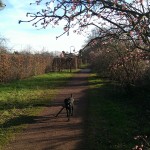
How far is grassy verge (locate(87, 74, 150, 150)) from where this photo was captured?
11008 mm

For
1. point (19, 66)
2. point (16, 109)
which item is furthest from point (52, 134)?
point (19, 66)

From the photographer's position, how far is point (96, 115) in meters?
15.5

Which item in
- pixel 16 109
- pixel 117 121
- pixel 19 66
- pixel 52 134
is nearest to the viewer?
pixel 52 134

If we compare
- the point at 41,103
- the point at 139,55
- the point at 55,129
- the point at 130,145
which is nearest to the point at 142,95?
the point at 41,103

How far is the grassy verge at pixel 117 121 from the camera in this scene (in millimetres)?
11008

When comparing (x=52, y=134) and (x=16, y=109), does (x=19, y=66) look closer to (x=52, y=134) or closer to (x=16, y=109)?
(x=16, y=109)

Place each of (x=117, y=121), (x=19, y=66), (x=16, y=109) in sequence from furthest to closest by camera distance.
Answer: (x=19, y=66) < (x=16, y=109) < (x=117, y=121)

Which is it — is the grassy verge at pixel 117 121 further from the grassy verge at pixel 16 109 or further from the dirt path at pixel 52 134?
the grassy verge at pixel 16 109

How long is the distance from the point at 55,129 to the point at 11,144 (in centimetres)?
224

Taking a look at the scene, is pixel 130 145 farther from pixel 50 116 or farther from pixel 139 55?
pixel 50 116

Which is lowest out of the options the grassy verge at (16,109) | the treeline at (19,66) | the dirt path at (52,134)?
the dirt path at (52,134)

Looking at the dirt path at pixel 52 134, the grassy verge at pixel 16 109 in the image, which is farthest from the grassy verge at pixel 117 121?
the grassy verge at pixel 16 109

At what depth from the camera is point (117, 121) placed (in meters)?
14.2

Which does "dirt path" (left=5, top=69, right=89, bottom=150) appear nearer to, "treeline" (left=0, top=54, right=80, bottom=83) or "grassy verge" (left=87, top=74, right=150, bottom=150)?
"grassy verge" (left=87, top=74, right=150, bottom=150)
